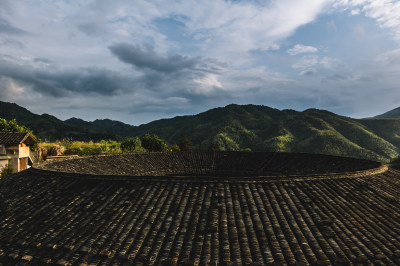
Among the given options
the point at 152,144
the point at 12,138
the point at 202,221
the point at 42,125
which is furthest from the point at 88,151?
the point at 42,125

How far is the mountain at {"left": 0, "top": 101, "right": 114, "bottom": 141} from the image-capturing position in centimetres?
9375

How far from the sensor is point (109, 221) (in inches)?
351

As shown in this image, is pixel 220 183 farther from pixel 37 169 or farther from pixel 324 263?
pixel 37 169

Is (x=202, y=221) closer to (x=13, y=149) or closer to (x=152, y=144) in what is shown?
(x=13, y=149)

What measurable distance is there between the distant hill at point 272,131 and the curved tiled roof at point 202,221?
8005cm

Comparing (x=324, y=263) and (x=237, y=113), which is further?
(x=237, y=113)

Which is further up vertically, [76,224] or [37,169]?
[37,169]

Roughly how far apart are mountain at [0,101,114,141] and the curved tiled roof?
90.9m

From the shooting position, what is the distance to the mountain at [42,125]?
93750 millimetres

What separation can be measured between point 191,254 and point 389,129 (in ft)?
478

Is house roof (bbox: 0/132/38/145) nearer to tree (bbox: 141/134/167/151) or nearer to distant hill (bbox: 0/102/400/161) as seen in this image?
tree (bbox: 141/134/167/151)

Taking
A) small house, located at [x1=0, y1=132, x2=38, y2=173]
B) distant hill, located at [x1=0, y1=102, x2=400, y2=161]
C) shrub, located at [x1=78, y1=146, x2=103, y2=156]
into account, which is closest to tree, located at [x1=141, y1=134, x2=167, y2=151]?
shrub, located at [x1=78, y1=146, x2=103, y2=156]

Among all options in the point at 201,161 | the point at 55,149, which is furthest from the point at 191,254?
the point at 55,149

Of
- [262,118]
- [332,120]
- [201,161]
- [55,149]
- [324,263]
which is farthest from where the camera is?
[262,118]
